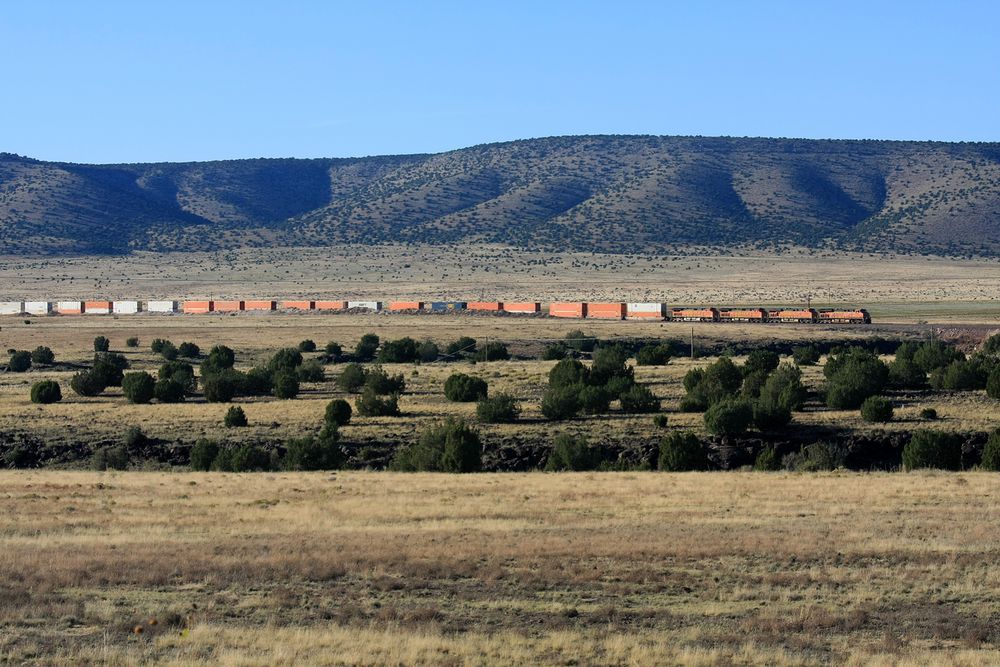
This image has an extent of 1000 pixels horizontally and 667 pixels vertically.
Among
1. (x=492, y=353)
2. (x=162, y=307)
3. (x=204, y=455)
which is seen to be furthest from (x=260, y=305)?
(x=204, y=455)

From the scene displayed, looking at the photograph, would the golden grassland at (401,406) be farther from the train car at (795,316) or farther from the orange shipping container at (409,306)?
the orange shipping container at (409,306)

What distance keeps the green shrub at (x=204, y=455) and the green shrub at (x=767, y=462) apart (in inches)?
575

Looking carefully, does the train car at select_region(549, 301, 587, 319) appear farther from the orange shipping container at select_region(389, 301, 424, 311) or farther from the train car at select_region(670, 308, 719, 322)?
the orange shipping container at select_region(389, 301, 424, 311)

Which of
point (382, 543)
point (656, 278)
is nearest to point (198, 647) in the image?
point (382, 543)

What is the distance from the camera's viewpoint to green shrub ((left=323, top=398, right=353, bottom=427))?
42562mm

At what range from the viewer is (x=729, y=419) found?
3941 centimetres

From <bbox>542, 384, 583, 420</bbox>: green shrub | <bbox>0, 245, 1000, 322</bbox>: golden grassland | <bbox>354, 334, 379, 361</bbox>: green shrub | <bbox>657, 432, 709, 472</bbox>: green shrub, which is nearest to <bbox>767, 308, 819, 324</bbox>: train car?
<bbox>0, 245, 1000, 322</bbox>: golden grassland

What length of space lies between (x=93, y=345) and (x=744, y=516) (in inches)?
2449

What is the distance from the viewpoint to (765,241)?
199 meters

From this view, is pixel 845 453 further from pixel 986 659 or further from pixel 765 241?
pixel 765 241

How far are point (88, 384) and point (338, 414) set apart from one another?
1483 cm

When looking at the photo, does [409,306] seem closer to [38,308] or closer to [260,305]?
[260,305]

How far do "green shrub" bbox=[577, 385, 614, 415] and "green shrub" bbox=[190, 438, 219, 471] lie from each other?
1297cm

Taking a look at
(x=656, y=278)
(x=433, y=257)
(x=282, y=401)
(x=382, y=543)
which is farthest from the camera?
(x=433, y=257)
